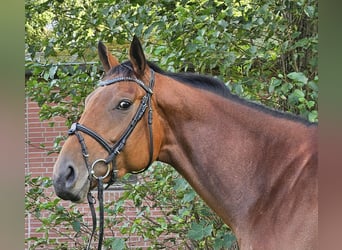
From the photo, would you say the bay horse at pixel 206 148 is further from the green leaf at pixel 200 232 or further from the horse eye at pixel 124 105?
the green leaf at pixel 200 232

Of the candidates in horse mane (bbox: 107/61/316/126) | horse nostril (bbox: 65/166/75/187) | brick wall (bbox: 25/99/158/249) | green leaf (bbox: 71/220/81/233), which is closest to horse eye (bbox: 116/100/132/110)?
horse mane (bbox: 107/61/316/126)

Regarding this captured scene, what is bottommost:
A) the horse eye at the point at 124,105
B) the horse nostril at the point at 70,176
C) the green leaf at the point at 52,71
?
the horse nostril at the point at 70,176

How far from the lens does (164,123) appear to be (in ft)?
8.27

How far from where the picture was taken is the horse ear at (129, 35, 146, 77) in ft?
→ 8.29

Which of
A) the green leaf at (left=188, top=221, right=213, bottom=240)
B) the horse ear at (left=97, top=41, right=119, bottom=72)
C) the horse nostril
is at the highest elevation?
the horse ear at (left=97, top=41, right=119, bottom=72)

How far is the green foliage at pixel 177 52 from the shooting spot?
3512 millimetres

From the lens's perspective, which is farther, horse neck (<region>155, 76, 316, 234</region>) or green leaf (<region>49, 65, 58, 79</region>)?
green leaf (<region>49, 65, 58, 79</region>)

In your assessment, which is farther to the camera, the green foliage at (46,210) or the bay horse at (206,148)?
the green foliage at (46,210)

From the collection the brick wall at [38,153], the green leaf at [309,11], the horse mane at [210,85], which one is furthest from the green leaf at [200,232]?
the brick wall at [38,153]

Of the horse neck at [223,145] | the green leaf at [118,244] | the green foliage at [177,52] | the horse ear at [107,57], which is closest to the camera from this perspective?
the horse neck at [223,145]

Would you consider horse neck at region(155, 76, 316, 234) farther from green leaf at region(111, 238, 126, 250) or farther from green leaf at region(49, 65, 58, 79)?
green leaf at region(49, 65, 58, 79)

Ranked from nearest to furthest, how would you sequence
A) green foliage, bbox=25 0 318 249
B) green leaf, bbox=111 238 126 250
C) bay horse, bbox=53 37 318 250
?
bay horse, bbox=53 37 318 250 < green foliage, bbox=25 0 318 249 < green leaf, bbox=111 238 126 250
